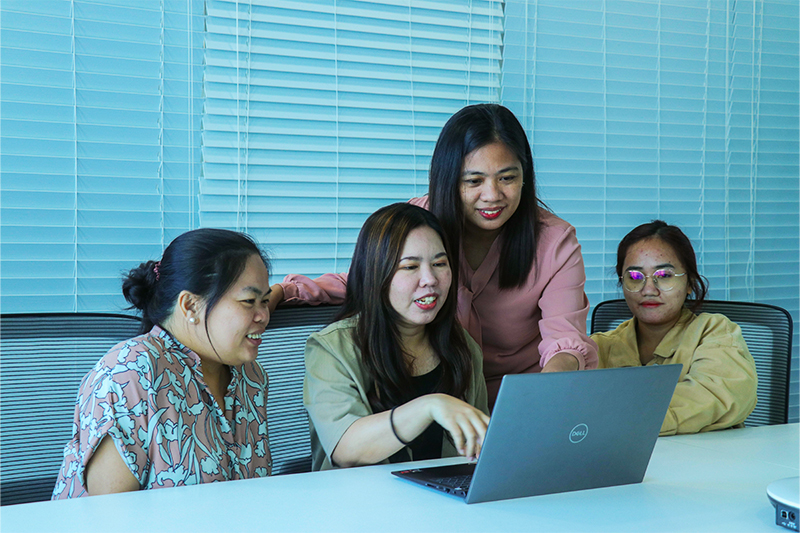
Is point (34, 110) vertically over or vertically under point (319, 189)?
over

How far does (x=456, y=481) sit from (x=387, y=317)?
0.51m

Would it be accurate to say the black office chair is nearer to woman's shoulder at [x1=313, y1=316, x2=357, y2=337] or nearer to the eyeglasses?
woman's shoulder at [x1=313, y1=316, x2=357, y2=337]

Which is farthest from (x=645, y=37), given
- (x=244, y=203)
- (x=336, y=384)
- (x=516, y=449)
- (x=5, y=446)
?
(x=5, y=446)

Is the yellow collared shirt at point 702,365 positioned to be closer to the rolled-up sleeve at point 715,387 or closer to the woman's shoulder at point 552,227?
the rolled-up sleeve at point 715,387

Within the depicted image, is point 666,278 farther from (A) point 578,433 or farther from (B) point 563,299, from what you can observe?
(A) point 578,433

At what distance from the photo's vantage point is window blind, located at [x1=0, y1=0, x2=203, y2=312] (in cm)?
197

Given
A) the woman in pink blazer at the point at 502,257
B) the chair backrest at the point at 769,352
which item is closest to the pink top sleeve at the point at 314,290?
the woman in pink blazer at the point at 502,257

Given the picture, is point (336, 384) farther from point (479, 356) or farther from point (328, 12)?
point (328, 12)

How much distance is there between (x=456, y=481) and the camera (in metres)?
1.15

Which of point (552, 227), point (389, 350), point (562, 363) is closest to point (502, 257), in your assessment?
point (552, 227)

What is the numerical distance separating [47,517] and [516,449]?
0.65 meters

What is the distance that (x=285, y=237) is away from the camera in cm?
232

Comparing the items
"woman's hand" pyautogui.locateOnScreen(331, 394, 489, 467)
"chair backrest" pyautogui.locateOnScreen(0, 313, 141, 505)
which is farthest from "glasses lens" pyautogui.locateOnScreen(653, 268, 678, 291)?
"chair backrest" pyautogui.locateOnScreen(0, 313, 141, 505)

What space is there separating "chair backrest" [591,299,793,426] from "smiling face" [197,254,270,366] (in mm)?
1336
